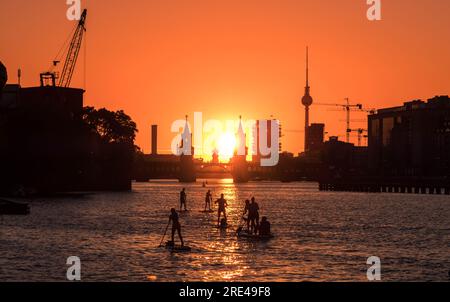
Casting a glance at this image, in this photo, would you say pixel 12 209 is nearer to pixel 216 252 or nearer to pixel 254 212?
pixel 254 212

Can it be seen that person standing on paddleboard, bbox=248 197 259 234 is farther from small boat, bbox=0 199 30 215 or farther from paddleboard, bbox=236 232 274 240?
small boat, bbox=0 199 30 215

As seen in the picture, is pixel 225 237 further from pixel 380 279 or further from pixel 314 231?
pixel 380 279

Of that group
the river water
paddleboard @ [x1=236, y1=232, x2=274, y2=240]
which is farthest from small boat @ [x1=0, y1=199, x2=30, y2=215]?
paddleboard @ [x1=236, y1=232, x2=274, y2=240]

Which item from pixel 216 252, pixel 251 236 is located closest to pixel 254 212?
pixel 251 236

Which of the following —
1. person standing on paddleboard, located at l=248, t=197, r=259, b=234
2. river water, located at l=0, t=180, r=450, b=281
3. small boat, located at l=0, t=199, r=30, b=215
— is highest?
person standing on paddleboard, located at l=248, t=197, r=259, b=234

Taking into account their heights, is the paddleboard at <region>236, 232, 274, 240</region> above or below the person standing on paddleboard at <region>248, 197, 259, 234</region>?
below

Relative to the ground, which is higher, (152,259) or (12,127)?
(12,127)

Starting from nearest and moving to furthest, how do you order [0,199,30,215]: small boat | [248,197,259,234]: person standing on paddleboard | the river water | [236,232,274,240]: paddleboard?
the river water < [248,197,259,234]: person standing on paddleboard < [236,232,274,240]: paddleboard < [0,199,30,215]: small boat

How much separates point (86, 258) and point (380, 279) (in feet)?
60.3

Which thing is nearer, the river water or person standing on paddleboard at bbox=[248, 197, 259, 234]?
the river water

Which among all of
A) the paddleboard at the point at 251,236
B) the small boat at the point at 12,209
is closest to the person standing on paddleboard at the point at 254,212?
the paddleboard at the point at 251,236

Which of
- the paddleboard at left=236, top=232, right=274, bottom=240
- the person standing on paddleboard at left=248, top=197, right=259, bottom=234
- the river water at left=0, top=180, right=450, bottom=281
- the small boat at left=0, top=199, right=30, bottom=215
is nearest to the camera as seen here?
the river water at left=0, top=180, right=450, bottom=281

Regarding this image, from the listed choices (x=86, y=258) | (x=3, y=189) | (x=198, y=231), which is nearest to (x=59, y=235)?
(x=198, y=231)
